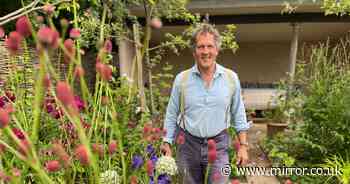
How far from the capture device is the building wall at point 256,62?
9.66 metres

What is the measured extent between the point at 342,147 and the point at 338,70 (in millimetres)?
983

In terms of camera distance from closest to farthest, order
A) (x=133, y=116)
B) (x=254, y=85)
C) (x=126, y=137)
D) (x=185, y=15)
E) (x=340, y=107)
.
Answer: (x=126, y=137), (x=133, y=116), (x=340, y=107), (x=185, y=15), (x=254, y=85)

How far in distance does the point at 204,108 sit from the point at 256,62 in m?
7.91

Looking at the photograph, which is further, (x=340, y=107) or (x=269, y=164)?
(x=269, y=164)

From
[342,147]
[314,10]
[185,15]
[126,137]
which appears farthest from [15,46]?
[314,10]

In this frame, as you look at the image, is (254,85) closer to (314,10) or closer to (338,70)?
(314,10)

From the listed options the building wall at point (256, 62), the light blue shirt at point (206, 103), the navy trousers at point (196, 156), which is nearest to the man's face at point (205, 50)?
the light blue shirt at point (206, 103)

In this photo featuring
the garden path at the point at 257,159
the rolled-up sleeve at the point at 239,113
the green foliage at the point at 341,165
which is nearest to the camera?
the rolled-up sleeve at the point at 239,113

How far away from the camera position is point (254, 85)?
963cm

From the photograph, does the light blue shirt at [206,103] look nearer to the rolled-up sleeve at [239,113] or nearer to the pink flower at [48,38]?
the rolled-up sleeve at [239,113]

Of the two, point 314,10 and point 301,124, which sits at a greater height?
point 314,10

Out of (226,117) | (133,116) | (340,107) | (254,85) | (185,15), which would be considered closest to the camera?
(226,117)

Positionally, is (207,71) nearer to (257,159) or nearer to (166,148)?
(166,148)

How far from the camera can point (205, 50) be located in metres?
2.08
